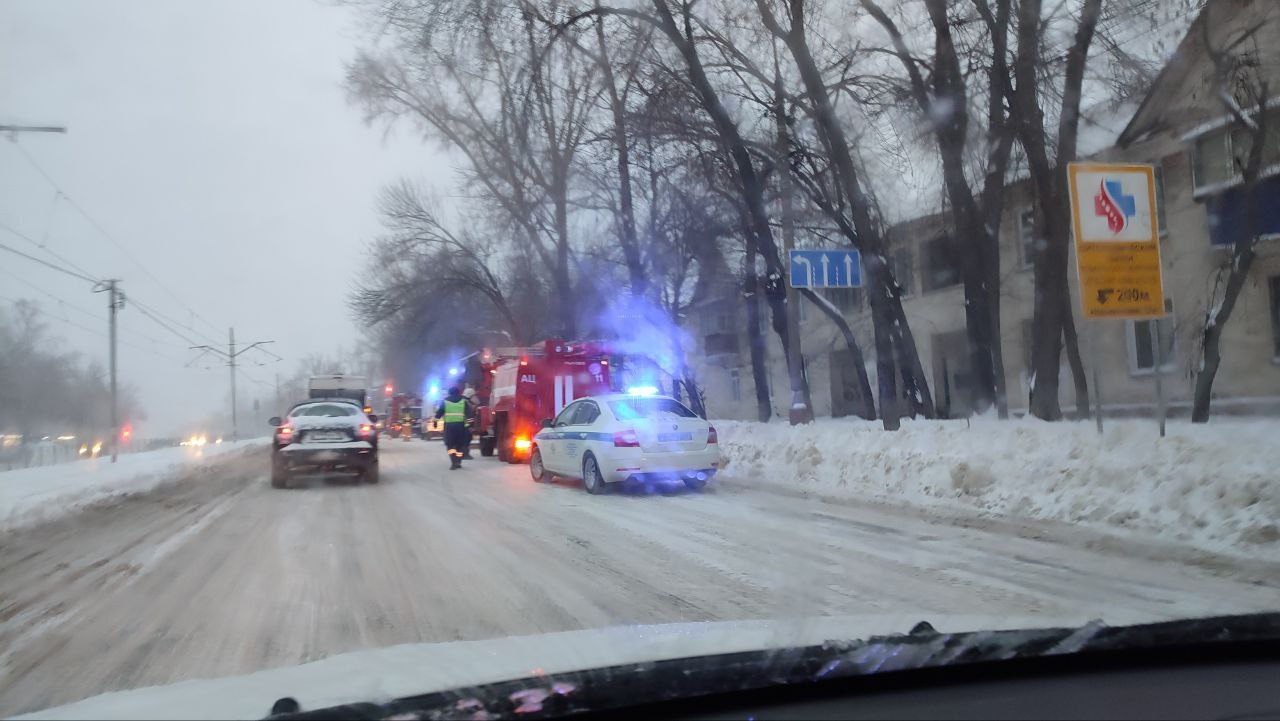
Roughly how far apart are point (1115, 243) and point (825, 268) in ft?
17.5

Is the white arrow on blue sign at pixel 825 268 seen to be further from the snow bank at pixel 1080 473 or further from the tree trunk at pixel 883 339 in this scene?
the snow bank at pixel 1080 473

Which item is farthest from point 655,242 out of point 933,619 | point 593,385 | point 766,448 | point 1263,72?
point 933,619

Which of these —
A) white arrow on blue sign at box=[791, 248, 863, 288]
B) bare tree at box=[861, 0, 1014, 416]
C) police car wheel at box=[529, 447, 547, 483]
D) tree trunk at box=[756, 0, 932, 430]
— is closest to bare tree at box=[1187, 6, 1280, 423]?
bare tree at box=[861, 0, 1014, 416]

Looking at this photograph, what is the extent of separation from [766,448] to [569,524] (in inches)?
243

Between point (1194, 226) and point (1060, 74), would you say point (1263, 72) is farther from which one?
point (1194, 226)

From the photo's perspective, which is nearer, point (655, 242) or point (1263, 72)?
point (1263, 72)

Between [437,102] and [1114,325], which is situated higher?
[437,102]

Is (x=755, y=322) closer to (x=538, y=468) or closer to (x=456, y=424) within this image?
(x=456, y=424)

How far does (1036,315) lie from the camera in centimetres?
1466

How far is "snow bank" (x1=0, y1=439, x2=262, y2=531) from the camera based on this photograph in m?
12.2

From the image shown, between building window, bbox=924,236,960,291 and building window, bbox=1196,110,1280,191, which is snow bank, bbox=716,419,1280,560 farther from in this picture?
building window, bbox=924,236,960,291

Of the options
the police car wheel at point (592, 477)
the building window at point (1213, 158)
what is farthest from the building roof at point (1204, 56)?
the police car wheel at point (592, 477)

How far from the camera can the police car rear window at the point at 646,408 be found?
43.2 feet

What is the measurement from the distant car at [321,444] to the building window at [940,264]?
40.6 ft
